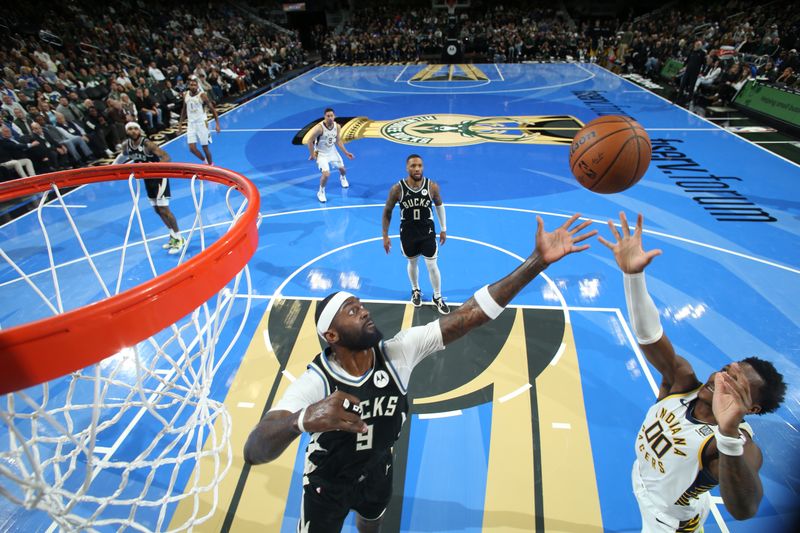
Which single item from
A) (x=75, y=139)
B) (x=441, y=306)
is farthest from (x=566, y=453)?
(x=75, y=139)

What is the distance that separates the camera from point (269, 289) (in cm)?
608

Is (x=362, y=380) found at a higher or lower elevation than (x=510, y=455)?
higher

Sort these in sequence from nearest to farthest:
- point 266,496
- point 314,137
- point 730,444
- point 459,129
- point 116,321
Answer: point 116,321 < point 730,444 < point 266,496 < point 314,137 < point 459,129

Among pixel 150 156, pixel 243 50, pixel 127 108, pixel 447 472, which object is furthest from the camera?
pixel 243 50

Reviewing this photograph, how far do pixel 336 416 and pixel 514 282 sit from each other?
3.77ft

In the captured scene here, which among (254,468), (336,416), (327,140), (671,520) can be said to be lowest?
(254,468)

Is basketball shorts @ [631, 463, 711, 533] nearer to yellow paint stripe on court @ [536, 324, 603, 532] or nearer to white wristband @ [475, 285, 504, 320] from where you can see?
yellow paint stripe on court @ [536, 324, 603, 532]

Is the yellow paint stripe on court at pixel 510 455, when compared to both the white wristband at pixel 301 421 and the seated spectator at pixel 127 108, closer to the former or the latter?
the white wristband at pixel 301 421

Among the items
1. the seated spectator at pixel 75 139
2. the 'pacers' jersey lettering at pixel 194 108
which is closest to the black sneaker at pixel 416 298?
the 'pacers' jersey lettering at pixel 194 108

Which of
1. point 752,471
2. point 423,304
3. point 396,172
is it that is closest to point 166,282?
point 752,471

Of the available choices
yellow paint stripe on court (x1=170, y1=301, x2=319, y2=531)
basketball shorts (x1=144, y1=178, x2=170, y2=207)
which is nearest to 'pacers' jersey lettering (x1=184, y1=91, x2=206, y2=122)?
basketball shorts (x1=144, y1=178, x2=170, y2=207)

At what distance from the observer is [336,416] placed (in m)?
1.83

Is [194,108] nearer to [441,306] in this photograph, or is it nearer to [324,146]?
[324,146]

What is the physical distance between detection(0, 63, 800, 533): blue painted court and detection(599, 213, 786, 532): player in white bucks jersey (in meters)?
1.04
